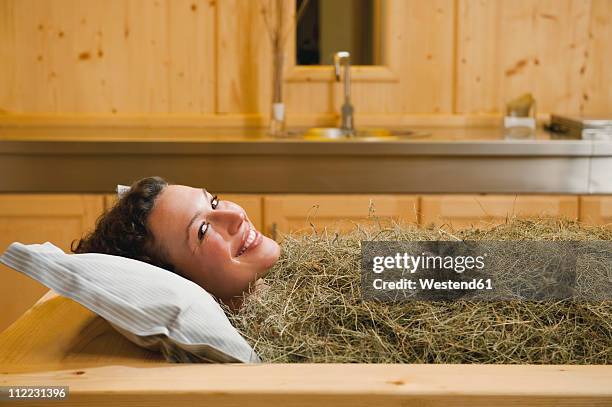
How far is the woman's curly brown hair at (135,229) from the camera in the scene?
3.97ft

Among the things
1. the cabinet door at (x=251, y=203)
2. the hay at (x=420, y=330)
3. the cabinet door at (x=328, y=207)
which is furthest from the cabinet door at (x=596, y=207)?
the hay at (x=420, y=330)

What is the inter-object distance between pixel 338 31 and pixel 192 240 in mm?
2211

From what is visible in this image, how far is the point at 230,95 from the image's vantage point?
3174 mm

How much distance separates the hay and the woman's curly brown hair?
15cm

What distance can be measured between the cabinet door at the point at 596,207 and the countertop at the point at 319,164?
3 centimetres

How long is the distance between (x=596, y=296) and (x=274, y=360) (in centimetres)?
41

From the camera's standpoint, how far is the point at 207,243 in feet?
3.94

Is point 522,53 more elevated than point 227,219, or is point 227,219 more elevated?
point 522,53

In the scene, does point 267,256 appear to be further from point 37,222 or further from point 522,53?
point 522,53

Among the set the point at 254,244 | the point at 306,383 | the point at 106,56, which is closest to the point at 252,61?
the point at 106,56

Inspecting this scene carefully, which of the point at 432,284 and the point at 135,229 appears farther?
the point at 135,229

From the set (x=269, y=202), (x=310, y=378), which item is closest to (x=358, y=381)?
(x=310, y=378)

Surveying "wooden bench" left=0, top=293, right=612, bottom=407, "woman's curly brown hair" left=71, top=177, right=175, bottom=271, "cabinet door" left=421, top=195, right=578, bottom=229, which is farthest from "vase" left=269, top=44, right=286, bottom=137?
"wooden bench" left=0, top=293, right=612, bottom=407

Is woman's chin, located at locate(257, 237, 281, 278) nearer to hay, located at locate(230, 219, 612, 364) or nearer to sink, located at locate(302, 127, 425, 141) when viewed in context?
hay, located at locate(230, 219, 612, 364)
